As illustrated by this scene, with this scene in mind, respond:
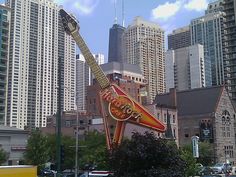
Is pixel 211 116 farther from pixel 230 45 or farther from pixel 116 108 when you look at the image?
pixel 230 45

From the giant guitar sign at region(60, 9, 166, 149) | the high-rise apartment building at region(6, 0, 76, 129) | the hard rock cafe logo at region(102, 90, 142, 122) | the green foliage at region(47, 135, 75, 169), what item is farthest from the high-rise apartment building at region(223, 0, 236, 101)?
the green foliage at region(47, 135, 75, 169)

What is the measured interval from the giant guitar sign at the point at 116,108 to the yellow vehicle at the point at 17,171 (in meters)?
52.6

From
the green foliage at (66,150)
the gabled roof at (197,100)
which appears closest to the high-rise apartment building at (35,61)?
the green foliage at (66,150)

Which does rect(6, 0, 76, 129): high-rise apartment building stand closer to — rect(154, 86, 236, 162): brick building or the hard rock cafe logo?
the hard rock cafe logo

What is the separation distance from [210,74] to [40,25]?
79.8 m

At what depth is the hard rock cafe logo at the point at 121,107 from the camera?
73750 millimetres

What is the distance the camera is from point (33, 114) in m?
141

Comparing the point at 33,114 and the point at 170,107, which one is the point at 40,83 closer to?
the point at 33,114

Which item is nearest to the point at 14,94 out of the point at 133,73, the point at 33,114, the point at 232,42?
the point at 33,114

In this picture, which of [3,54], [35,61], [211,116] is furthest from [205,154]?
[3,54]

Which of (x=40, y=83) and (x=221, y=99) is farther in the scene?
(x=40, y=83)

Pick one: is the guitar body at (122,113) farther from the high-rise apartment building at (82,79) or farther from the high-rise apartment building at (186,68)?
the high-rise apartment building at (186,68)

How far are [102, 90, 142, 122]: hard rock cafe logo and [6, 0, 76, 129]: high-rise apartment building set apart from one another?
89.2 ft

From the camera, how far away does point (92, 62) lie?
80438 mm
